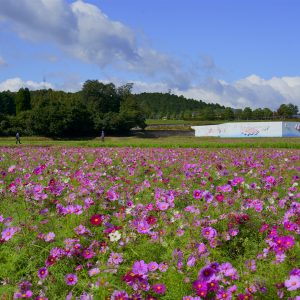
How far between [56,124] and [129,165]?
182 feet

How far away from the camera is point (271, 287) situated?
2568 mm

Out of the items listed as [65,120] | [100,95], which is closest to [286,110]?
[100,95]

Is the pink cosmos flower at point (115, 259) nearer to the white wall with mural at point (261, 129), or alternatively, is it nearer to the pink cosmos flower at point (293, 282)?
the pink cosmos flower at point (293, 282)

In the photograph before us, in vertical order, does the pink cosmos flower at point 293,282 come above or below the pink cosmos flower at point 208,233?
below

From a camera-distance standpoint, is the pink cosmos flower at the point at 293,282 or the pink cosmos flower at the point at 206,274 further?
the pink cosmos flower at the point at 206,274

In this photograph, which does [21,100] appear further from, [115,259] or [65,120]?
[115,259]

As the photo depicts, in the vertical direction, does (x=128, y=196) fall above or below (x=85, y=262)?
above

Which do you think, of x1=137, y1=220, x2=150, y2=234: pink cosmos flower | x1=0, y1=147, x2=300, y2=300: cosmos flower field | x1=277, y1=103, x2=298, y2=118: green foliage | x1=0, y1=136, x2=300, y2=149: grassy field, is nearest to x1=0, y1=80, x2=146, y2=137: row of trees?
x1=0, y1=136, x2=300, y2=149: grassy field

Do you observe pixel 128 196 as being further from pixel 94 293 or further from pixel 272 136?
pixel 272 136

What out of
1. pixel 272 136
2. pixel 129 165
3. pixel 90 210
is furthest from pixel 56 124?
→ pixel 90 210

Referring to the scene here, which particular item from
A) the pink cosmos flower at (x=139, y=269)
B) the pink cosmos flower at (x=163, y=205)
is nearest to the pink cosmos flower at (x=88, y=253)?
the pink cosmos flower at (x=139, y=269)

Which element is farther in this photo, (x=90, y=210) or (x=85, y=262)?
(x=90, y=210)

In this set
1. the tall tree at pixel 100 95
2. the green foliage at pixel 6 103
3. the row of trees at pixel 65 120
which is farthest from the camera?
the green foliage at pixel 6 103

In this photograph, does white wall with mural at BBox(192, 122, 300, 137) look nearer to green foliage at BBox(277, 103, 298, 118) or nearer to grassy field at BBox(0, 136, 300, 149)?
grassy field at BBox(0, 136, 300, 149)
